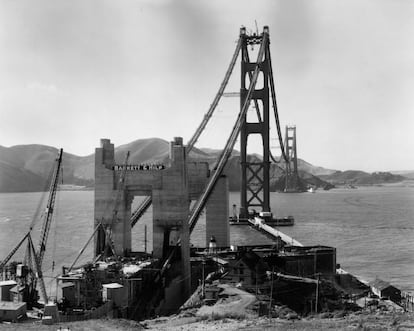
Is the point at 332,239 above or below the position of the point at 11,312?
below

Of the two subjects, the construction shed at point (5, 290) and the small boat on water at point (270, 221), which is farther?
the small boat on water at point (270, 221)

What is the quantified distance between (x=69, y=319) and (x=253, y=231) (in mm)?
61815

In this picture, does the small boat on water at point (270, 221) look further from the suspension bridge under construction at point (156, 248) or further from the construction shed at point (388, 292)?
the construction shed at point (388, 292)

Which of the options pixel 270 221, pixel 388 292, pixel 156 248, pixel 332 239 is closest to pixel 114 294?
pixel 156 248

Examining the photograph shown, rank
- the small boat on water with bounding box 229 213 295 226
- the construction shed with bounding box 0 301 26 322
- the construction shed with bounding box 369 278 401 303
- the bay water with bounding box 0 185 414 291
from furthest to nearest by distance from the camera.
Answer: the small boat on water with bounding box 229 213 295 226
the bay water with bounding box 0 185 414 291
the construction shed with bounding box 369 278 401 303
the construction shed with bounding box 0 301 26 322

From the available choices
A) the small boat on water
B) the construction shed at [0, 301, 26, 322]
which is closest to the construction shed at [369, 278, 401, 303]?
the construction shed at [0, 301, 26, 322]

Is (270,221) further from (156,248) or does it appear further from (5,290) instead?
(5,290)

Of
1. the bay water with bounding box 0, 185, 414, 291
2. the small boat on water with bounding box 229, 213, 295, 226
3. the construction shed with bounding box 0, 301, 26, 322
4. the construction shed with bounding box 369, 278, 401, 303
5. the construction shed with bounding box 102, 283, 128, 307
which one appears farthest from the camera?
the small boat on water with bounding box 229, 213, 295, 226

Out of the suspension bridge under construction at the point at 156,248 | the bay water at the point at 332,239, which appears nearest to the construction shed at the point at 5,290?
the suspension bridge under construction at the point at 156,248

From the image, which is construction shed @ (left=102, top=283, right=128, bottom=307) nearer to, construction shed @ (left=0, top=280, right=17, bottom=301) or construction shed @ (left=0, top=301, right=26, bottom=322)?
construction shed @ (left=0, top=280, right=17, bottom=301)

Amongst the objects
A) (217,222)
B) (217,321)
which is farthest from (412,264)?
(217,321)

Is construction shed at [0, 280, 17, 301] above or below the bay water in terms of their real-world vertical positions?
above

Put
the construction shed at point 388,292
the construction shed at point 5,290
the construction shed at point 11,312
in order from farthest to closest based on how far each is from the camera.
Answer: the construction shed at point 388,292 < the construction shed at point 5,290 < the construction shed at point 11,312

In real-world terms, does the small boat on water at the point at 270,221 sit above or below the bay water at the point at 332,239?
above
